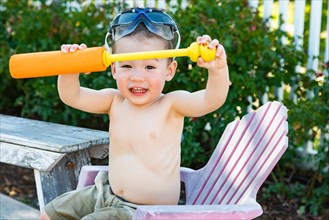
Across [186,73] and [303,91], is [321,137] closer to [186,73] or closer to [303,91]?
[303,91]

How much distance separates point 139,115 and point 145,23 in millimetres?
358

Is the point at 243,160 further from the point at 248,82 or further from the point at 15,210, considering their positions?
the point at 15,210

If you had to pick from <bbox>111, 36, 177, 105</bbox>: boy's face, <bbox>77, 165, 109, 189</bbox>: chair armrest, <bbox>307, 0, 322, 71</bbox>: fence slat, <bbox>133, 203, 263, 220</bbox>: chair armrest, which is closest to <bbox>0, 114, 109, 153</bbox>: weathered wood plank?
<bbox>77, 165, 109, 189</bbox>: chair armrest

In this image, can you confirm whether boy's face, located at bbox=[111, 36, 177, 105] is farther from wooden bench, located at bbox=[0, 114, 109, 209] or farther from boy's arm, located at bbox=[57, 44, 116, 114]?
wooden bench, located at bbox=[0, 114, 109, 209]

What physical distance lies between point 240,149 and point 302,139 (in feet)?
4.99

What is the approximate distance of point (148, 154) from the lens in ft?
9.12

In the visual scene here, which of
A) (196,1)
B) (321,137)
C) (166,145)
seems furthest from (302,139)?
(166,145)

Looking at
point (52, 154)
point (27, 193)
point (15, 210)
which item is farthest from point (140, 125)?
point (27, 193)

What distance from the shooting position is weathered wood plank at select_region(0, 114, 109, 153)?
11.3 feet

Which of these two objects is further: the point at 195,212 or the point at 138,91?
the point at 138,91

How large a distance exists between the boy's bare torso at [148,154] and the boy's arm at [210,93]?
0.06 meters

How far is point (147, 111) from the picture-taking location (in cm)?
281

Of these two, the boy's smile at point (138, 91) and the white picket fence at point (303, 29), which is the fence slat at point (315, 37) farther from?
the boy's smile at point (138, 91)

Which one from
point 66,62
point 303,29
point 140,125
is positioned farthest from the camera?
point 303,29
